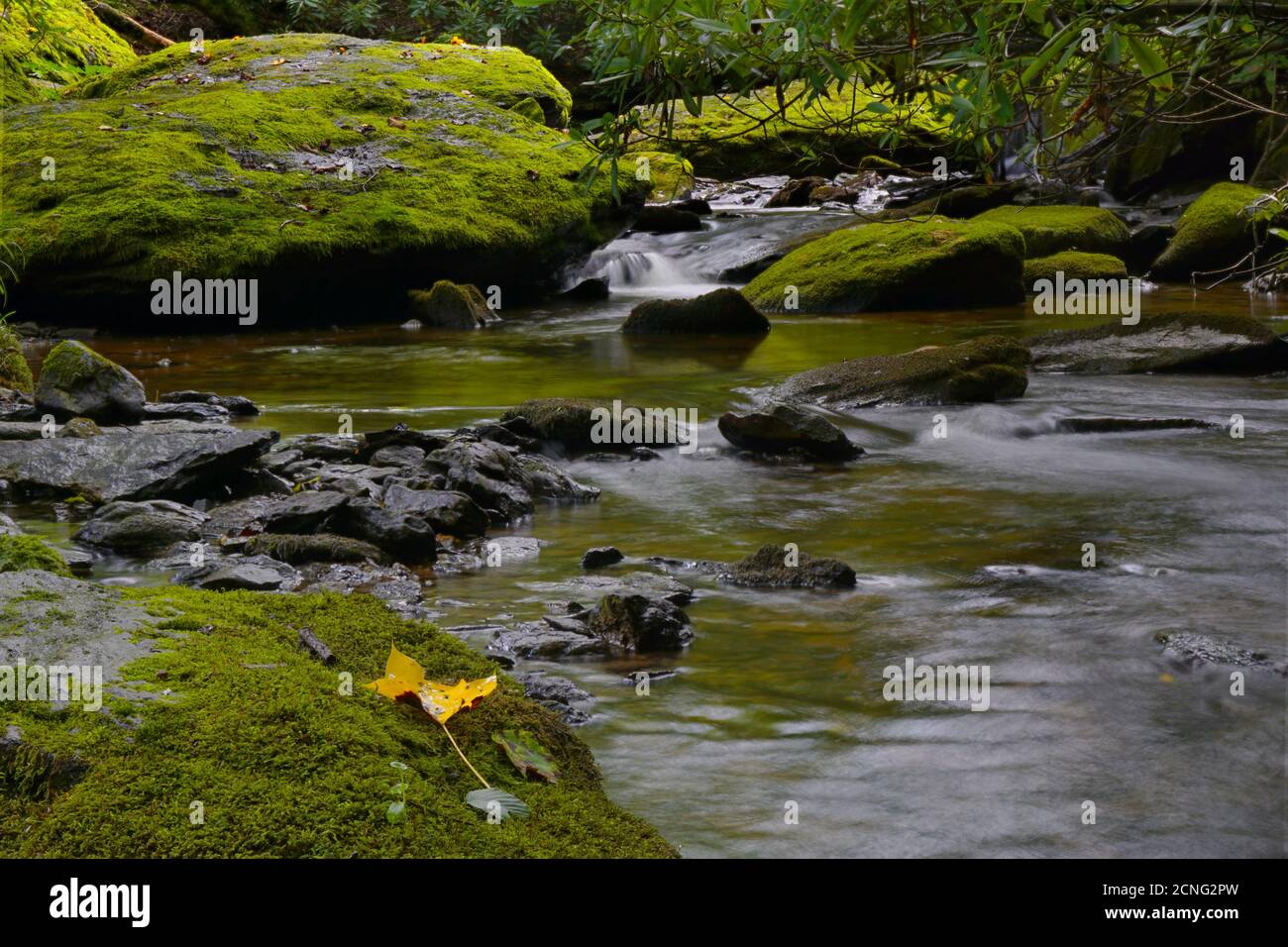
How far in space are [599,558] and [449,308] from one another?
10.1 metres

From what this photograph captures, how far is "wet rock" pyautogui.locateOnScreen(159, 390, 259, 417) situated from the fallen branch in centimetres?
1563

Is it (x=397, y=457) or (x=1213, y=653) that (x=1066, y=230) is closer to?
(x=397, y=457)

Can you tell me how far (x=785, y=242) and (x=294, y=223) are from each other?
790cm

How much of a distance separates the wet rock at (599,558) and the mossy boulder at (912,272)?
34.7 feet

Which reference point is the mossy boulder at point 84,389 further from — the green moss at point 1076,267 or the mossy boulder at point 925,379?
the green moss at point 1076,267

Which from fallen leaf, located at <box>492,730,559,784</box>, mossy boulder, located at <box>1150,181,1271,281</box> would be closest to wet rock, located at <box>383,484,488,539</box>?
fallen leaf, located at <box>492,730,559,784</box>

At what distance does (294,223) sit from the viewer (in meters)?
14.3

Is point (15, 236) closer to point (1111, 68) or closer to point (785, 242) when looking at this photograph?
point (785, 242)

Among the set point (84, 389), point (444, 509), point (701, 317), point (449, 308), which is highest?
point (449, 308)

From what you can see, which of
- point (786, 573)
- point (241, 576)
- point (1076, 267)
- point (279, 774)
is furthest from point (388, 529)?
point (1076, 267)

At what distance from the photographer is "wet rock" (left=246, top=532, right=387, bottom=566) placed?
5.50m

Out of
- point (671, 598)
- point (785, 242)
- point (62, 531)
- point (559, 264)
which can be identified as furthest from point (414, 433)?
point (785, 242)

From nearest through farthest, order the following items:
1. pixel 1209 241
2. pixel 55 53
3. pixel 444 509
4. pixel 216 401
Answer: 1. pixel 444 509
2. pixel 216 401
3. pixel 1209 241
4. pixel 55 53

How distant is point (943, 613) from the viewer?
489 centimetres
